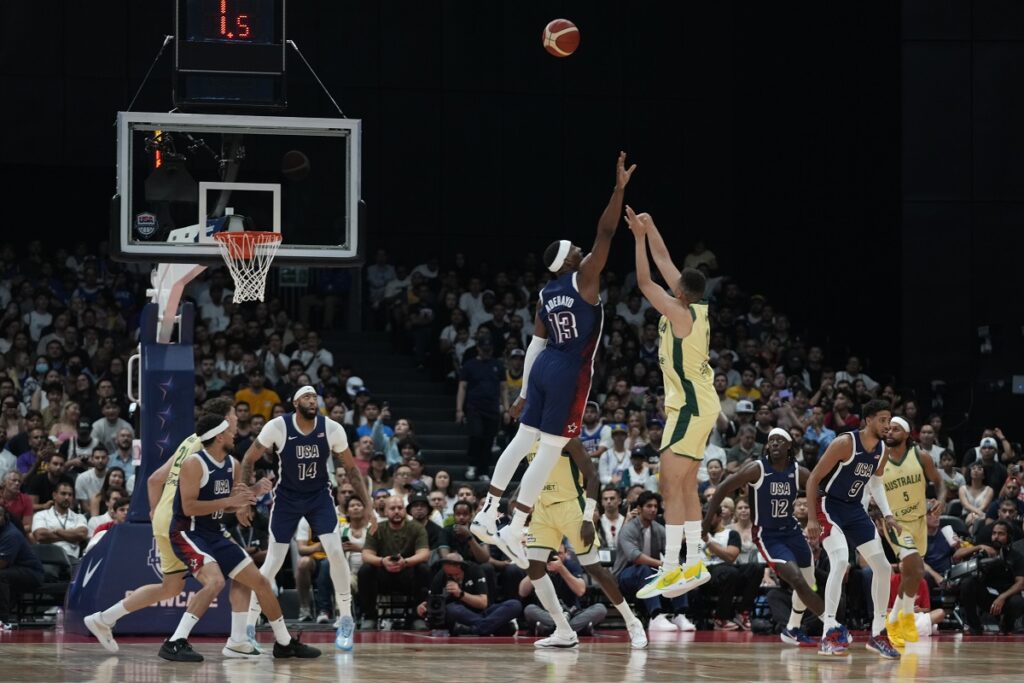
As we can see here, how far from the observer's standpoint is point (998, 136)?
2348 cm

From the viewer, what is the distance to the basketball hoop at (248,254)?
13.5m

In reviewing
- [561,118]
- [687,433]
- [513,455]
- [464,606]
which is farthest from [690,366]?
[561,118]

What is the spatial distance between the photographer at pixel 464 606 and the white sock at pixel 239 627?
3534mm

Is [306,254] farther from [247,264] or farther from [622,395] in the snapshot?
[622,395]

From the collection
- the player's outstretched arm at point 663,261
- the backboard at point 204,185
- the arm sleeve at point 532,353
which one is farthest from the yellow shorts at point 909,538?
the backboard at point 204,185

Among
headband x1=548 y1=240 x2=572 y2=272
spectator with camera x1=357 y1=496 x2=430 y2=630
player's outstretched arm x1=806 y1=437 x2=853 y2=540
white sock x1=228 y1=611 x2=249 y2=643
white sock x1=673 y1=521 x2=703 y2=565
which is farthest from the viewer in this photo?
spectator with camera x1=357 y1=496 x2=430 y2=630

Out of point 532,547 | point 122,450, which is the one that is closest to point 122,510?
point 122,450

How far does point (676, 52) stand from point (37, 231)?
1120cm

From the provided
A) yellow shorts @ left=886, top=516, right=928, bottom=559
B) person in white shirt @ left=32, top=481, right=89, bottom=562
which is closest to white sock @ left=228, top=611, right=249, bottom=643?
person in white shirt @ left=32, top=481, right=89, bottom=562

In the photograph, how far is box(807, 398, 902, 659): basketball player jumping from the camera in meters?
13.6

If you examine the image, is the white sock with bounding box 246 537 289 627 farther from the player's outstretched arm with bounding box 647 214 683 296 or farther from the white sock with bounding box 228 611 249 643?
the player's outstretched arm with bounding box 647 214 683 296

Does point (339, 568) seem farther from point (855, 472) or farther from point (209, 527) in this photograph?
point (855, 472)

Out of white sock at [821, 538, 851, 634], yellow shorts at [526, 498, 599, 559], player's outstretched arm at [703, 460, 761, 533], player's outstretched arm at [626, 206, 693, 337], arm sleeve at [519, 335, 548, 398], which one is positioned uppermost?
player's outstretched arm at [626, 206, 693, 337]

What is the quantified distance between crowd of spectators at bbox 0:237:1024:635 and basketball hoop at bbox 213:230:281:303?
2.04 m
